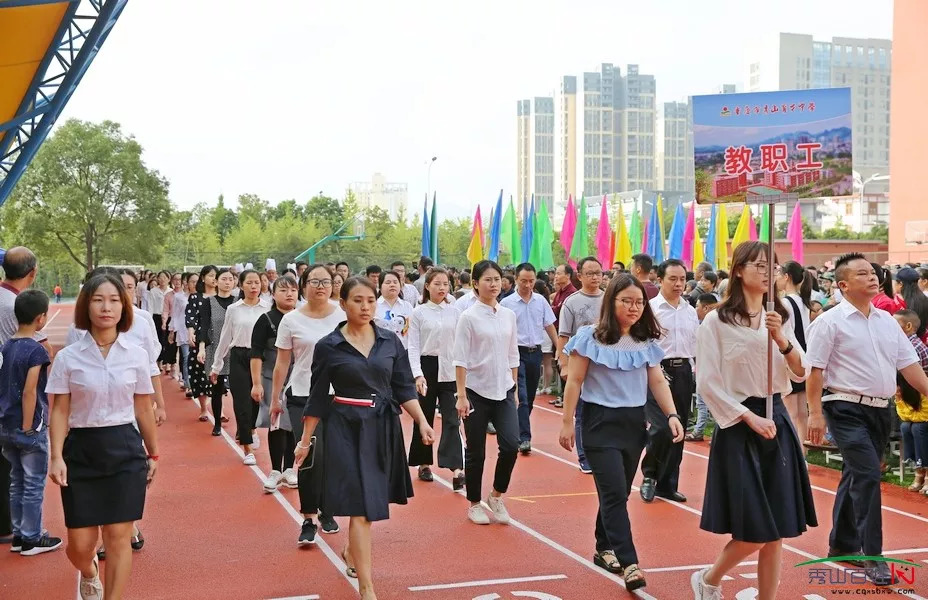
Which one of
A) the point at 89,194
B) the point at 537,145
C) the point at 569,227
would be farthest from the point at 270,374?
the point at 537,145

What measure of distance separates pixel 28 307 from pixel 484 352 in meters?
3.47

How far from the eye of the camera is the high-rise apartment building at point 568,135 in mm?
151750

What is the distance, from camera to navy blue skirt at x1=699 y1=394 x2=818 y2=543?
5398 mm

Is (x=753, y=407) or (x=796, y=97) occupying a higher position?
(x=796, y=97)

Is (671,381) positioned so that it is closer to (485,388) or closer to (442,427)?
(485,388)

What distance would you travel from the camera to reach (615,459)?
643 centimetres

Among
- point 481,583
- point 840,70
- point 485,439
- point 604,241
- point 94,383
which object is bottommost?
point 481,583

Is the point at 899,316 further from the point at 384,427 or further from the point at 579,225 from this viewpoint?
the point at 579,225

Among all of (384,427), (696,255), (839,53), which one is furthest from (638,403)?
(839,53)

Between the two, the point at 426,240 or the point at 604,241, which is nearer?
the point at 604,241

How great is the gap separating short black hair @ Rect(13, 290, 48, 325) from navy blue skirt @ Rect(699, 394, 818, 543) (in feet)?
15.1

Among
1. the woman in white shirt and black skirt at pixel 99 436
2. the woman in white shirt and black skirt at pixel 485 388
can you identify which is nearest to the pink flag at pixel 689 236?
the woman in white shirt and black skirt at pixel 485 388

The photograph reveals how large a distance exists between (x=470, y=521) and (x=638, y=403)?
227 cm

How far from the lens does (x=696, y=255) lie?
101ft
